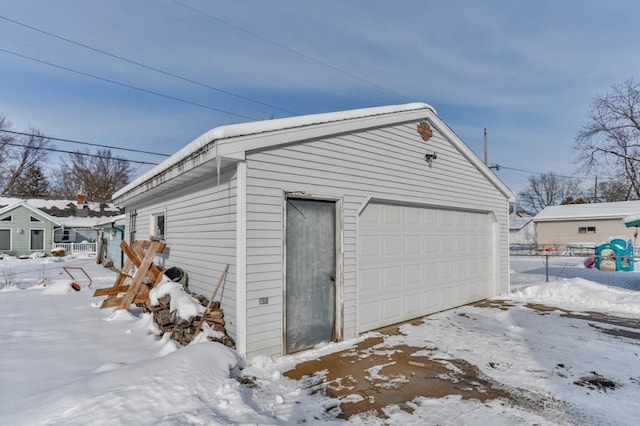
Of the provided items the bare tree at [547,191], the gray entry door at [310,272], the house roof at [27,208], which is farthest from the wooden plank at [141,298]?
the bare tree at [547,191]

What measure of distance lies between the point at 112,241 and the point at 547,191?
5528 cm

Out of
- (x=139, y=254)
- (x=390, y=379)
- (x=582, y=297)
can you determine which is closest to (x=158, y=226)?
(x=139, y=254)

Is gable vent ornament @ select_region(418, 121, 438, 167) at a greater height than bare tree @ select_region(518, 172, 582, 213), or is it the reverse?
bare tree @ select_region(518, 172, 582, 213)

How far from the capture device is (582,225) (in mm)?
26359

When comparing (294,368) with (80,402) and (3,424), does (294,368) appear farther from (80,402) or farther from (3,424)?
(3,424)

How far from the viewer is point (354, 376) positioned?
428 cm

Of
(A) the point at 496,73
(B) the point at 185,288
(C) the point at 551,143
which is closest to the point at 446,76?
(A) the point at 496,73

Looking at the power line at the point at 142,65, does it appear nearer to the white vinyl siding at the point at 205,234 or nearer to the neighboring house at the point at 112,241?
the neighboring house at the point at 112,241

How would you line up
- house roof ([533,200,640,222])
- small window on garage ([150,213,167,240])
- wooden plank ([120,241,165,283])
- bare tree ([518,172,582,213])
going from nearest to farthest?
wooden plank ([120,241,165,283])
small window on garage ([150,213,167,240])
house roof ([533,200,640,222])
bare tree ([518,172,582,213])

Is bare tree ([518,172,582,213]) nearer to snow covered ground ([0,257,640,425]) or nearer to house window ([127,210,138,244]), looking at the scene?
snow covered ground ([0,257,640,425])

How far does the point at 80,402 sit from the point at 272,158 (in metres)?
3.33

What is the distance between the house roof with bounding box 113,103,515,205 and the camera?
4414mm

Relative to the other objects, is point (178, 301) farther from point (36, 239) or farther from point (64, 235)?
point (64, 235)

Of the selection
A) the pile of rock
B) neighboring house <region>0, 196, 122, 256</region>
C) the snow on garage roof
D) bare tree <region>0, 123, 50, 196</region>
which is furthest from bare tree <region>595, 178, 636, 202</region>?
bare tree <region>0, 123, 50, 196</region>
